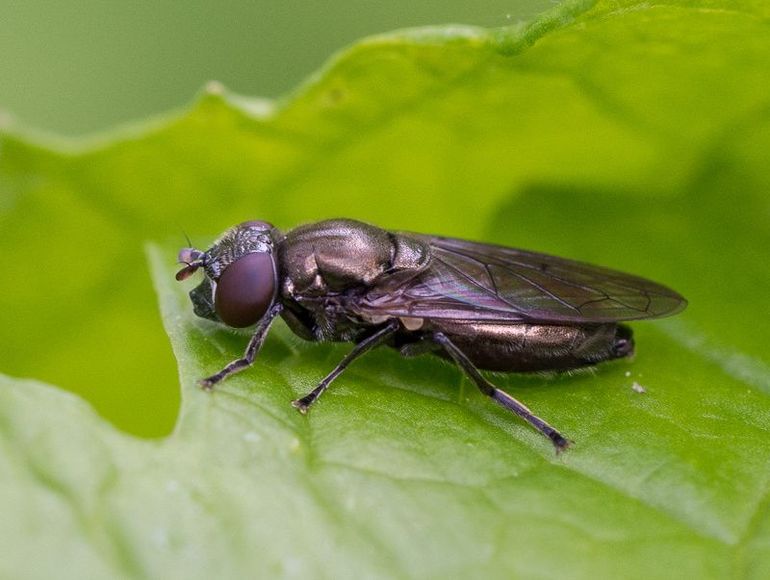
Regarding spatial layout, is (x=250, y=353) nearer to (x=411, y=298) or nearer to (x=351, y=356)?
(x=351, y=356)

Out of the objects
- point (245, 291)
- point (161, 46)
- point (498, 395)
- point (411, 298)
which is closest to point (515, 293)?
point (411, 298)

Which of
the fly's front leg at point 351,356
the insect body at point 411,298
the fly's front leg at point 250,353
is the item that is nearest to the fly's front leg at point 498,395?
the insect body at point 411,298

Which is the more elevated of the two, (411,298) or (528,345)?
(411,298)

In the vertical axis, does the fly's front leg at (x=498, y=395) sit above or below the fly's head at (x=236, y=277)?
below

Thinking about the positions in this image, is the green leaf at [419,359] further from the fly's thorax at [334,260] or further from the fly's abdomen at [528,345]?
the fly's thorax at [334,260]

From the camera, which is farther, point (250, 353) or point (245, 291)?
point (245, 291)

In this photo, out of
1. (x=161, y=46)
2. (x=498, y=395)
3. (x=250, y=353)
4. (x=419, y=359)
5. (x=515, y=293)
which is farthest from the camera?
(x=161, y=46)

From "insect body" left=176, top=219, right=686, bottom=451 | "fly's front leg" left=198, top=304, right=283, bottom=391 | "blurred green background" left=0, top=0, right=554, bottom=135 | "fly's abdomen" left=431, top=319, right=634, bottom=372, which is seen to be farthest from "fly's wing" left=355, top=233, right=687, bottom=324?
"blurred green background" left=0, top=0, right=554, bottom=135
